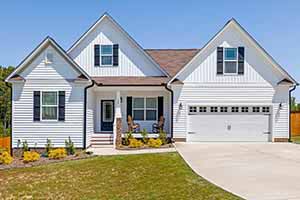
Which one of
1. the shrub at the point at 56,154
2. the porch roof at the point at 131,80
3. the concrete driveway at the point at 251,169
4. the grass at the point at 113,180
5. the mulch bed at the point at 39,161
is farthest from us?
the porch roof at the point at 131,80

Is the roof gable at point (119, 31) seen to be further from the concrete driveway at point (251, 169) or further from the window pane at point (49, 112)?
the concrete driveway at point (251, 169)

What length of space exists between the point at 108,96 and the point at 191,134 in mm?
5701

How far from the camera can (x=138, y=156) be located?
50.0 feet

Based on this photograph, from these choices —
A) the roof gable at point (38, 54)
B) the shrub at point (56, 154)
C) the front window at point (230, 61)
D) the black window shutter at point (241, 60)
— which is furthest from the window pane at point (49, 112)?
the black window shutter at point (241, 60)

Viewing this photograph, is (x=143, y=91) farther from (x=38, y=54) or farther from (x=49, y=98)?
(x=38, y=54)

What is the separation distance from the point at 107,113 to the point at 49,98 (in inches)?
180

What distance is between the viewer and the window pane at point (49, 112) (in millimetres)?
18734

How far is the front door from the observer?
73.0 feet

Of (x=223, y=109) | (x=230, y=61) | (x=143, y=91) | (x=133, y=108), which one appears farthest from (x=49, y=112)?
(x=230, y=61)

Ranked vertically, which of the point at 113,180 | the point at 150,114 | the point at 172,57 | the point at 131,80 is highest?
the point at 172,57

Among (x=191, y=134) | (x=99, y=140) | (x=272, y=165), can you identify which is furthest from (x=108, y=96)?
(x=272, y=165)

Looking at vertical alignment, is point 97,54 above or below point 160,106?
above

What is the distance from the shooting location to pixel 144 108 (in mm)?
22281

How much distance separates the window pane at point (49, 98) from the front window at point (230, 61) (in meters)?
9.91
